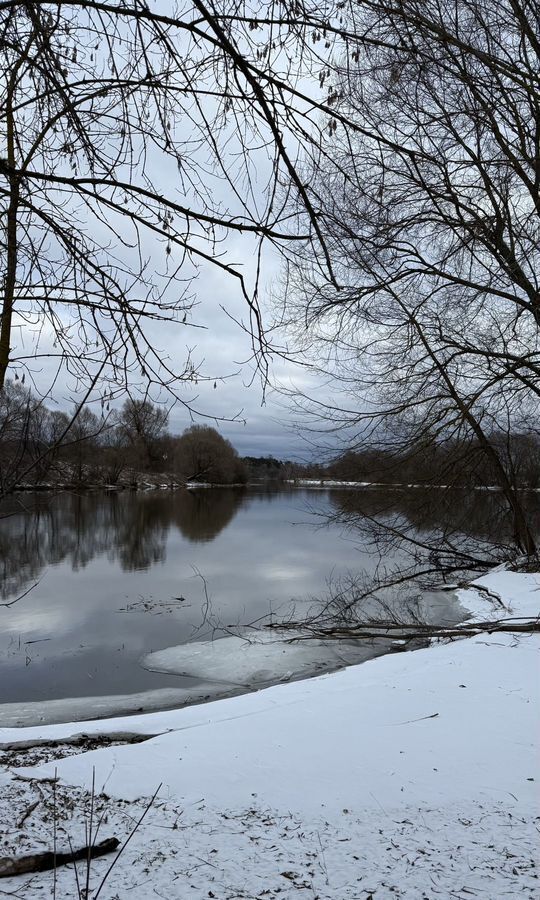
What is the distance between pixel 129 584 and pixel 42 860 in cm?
1231

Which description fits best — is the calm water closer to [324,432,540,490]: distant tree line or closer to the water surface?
the water surface

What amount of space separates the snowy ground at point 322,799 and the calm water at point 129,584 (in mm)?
1720

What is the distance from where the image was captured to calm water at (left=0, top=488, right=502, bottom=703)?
28.3ft

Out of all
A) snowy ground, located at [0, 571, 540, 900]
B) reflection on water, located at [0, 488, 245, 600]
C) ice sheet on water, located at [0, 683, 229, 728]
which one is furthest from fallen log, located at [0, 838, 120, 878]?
reflection on water, located at [0, 488, 245, 600]

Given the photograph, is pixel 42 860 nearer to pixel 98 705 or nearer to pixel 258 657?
pixel 98 705

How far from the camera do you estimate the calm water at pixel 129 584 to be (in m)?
8.63

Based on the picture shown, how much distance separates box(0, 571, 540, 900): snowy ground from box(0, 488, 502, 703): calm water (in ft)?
5.64

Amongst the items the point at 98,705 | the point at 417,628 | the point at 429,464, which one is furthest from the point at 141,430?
the point at 429,464

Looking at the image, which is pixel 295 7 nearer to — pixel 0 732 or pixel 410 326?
pixel 0 732

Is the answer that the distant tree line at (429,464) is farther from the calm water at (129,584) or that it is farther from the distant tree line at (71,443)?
the distant tree line at (71,443)

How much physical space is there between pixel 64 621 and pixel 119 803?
862cm

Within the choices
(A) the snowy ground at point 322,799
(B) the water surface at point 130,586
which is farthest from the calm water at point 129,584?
(A) the snowy ground at point 322,799

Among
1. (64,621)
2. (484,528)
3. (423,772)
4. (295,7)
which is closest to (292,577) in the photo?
(484,528)

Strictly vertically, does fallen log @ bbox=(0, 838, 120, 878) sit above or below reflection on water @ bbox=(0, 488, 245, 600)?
above
